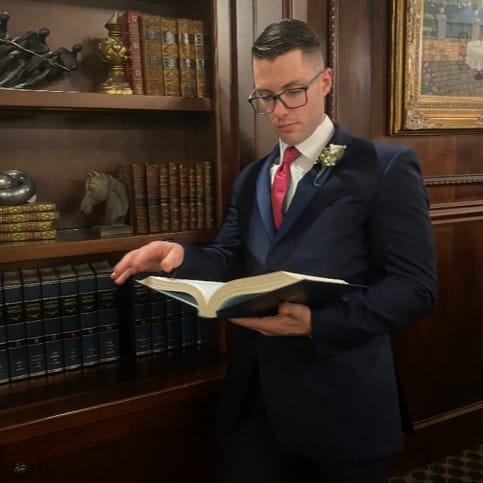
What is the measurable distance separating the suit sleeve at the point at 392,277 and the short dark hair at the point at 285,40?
31 cm

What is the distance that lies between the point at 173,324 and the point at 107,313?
0.74 ft

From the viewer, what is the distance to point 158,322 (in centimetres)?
175

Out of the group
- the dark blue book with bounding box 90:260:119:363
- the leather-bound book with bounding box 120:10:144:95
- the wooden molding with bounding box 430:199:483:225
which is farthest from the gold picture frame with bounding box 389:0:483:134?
the dark blue book with bounding box 90:260:119:363

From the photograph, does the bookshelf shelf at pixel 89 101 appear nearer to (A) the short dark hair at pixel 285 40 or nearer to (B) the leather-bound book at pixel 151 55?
(B) the leather-bound book at pixel 151 55

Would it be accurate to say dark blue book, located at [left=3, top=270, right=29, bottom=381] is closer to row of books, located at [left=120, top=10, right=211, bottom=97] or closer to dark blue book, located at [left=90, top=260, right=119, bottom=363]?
dark blue book, located at [left=90, top=260, right=119, bottom=363]

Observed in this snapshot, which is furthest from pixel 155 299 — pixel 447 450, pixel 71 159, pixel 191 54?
pixel 447 450

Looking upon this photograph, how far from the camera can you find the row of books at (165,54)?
1.55 metres

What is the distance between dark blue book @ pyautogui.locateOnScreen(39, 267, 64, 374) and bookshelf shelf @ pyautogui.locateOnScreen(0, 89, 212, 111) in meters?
0.49

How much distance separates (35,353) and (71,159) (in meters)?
0.62

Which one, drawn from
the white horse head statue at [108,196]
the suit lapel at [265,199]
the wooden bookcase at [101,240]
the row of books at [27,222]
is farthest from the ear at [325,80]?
the row of books at [27,222]

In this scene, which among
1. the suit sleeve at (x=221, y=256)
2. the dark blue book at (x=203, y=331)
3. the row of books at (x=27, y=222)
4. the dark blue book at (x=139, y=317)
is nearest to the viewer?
the suit sleeve at (x=221, y=256)

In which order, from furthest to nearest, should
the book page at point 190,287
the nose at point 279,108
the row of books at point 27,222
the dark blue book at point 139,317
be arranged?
the dark blue book at point 139,317 < the row of books at point 27,222 < the nose at point 279,108 < the book page at point 190,287

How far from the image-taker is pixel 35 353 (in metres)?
1.58

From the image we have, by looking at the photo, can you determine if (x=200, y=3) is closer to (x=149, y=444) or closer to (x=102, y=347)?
(x=102, y=347)
